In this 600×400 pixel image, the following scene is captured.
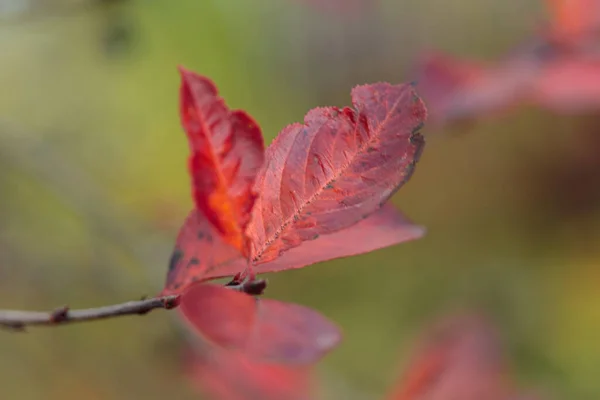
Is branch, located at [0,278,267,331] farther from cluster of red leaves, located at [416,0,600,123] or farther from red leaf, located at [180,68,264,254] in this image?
cluster of red leaves, located at [416,0,600,123]

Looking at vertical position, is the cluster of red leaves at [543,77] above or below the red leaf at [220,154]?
below

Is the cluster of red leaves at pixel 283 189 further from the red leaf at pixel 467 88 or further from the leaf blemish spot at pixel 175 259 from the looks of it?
the red leaf at pixel 467 88

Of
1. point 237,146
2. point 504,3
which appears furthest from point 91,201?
point 504,3

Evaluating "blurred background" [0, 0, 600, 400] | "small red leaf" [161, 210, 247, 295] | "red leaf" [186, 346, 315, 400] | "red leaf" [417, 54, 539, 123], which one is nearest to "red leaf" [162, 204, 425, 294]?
"small red leaf" [161, 210, 247, 295]

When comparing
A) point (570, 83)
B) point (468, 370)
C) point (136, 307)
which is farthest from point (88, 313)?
point (468, 370)

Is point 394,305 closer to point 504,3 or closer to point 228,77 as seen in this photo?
point 228,77

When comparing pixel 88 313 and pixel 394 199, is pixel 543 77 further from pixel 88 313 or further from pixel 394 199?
pixel 394 199

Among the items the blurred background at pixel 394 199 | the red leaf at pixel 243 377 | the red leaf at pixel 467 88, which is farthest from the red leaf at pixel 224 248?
the blurred background at pixel 394 199
